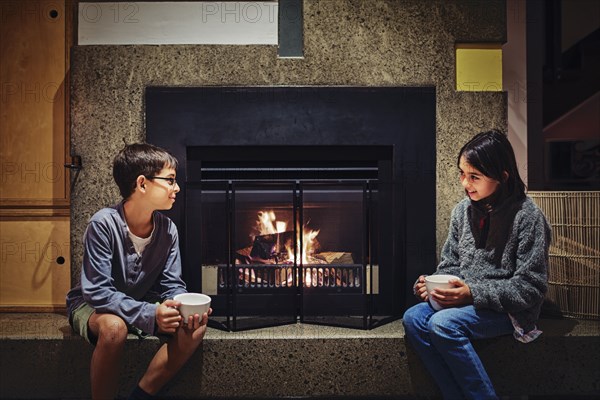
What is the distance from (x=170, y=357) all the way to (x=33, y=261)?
0.95m

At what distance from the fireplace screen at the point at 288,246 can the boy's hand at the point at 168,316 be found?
0.38 m

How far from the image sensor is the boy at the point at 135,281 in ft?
5.74

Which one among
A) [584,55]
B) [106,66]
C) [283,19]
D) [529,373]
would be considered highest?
[584,55]

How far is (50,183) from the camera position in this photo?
7.97 ft

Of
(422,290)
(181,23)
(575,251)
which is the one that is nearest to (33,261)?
(181,23)

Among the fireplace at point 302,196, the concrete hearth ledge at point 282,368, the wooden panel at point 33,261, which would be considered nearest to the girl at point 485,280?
the concrete hearth ledge at point 282,368

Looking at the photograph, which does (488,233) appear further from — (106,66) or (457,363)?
(106,66)

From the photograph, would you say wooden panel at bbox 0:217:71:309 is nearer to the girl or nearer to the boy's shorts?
the boy's shorts

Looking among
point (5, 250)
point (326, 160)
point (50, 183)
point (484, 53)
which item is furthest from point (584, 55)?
point (5, 250)

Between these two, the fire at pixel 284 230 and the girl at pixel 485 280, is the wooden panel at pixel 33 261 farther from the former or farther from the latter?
the girl at pixel 485 280

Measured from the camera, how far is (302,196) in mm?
2133

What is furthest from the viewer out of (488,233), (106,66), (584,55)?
(584,55)

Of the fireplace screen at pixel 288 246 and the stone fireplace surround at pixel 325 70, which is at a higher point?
the stone fireplace surround at pixel 325 70

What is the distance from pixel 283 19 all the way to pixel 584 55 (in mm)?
2350
